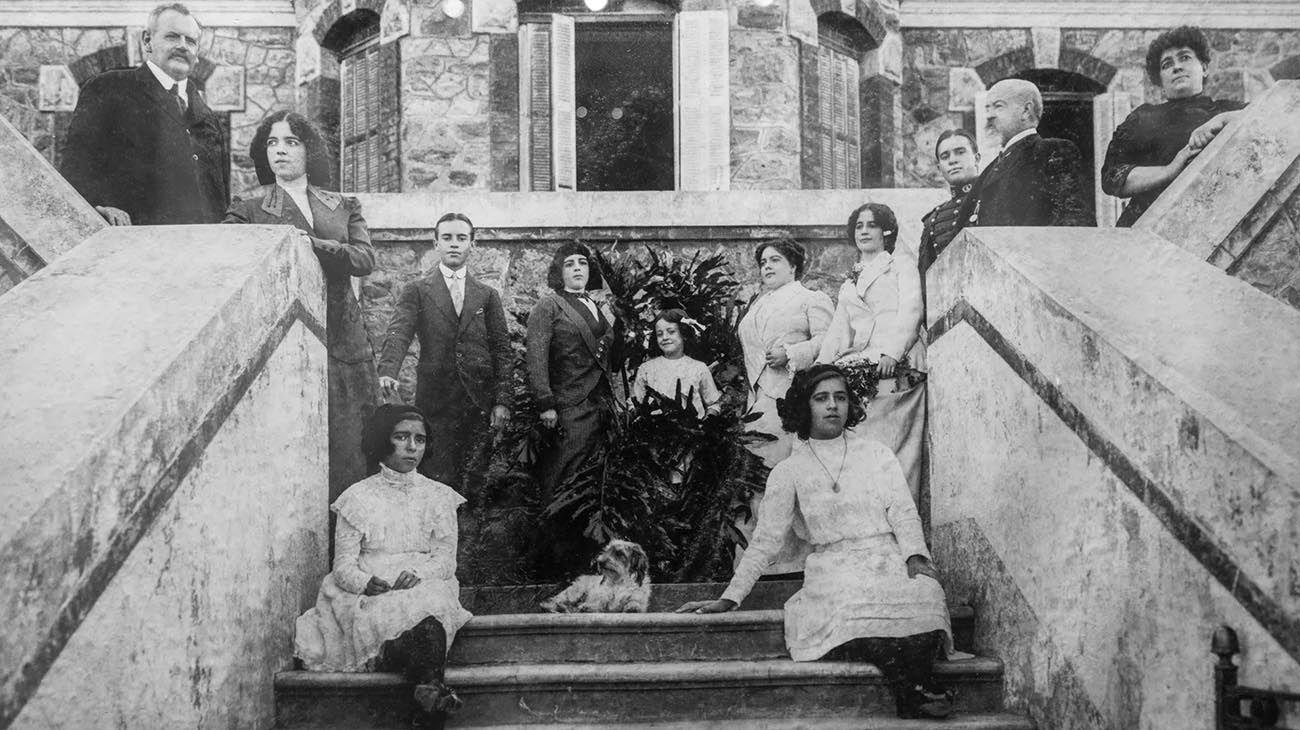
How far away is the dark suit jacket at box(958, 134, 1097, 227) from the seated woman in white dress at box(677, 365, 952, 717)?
140cm

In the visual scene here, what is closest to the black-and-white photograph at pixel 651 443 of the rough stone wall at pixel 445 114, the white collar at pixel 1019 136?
the white collar at pixel 1019 136

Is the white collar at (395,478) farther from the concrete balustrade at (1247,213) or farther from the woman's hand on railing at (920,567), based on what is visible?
the concrete balustrade at (1247,213)

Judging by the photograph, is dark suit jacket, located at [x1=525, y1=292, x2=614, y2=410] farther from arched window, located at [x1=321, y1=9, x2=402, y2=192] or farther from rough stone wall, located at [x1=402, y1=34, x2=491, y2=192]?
arched window, located at [x1=321, y1=9, x2=402, y2=192]

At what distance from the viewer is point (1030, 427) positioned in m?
5.35

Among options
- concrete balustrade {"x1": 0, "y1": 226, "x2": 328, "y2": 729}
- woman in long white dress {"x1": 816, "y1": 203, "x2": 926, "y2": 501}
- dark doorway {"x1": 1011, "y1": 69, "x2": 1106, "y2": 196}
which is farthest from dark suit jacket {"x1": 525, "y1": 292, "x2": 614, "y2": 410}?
dark doorway {"x1": 1011, "y1": 69, "x2": 1106, "y2": 196}

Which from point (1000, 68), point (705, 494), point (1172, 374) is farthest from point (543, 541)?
point (1000, 68)

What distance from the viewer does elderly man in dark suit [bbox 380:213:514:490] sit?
24.6 feet

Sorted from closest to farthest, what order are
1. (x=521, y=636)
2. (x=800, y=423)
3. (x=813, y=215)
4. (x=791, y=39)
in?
(x=521, y=636) < (x=800, y=423) < (x=813, y=215) < (x=791, y=39)

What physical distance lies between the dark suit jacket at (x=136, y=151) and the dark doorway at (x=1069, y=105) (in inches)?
395

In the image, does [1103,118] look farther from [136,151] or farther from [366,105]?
[136,151]

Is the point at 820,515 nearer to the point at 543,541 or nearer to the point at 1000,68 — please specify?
the point at 543,541

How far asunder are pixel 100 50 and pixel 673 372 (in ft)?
31.0

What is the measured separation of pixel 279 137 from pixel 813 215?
3.78 meters

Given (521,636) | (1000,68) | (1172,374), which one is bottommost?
(521,636)
